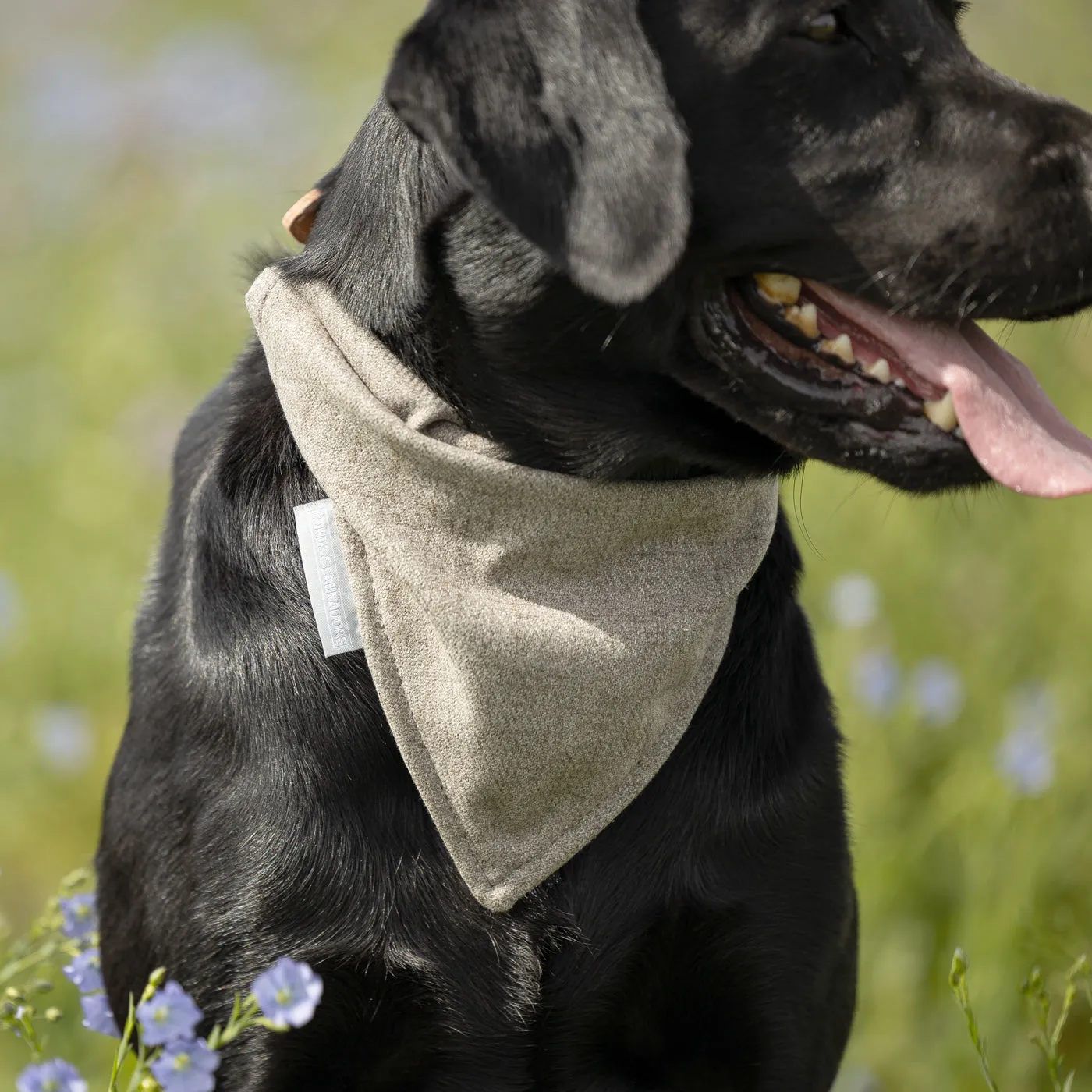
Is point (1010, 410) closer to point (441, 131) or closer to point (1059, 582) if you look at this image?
point (441, 131)

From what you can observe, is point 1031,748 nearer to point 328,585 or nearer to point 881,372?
point 881,372

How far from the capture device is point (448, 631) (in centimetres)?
205

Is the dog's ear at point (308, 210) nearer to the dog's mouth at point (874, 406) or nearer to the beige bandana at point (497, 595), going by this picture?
the beige bandana at point (497, 595)

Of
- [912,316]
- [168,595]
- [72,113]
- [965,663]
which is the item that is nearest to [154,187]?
[72,113]

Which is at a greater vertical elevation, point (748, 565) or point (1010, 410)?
point (1010, 410)

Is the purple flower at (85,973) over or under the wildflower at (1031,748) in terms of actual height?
over

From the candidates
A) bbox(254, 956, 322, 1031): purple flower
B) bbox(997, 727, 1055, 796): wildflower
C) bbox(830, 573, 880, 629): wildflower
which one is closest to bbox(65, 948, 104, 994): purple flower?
bbox(254, 956, 322, 1031): purple flower

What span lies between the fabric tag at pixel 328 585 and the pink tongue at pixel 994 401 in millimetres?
699

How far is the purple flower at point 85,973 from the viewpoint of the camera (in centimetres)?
198

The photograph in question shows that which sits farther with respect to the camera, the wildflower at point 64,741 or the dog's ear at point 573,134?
the wildflower at point 64,741

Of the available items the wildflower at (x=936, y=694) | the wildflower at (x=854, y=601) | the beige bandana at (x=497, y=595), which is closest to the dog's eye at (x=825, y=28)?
the beige bandana at (x=497, y=595)

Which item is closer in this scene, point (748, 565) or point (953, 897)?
point (748, 565)

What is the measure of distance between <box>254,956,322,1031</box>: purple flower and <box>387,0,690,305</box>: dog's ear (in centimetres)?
79

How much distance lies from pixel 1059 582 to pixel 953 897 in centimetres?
111
